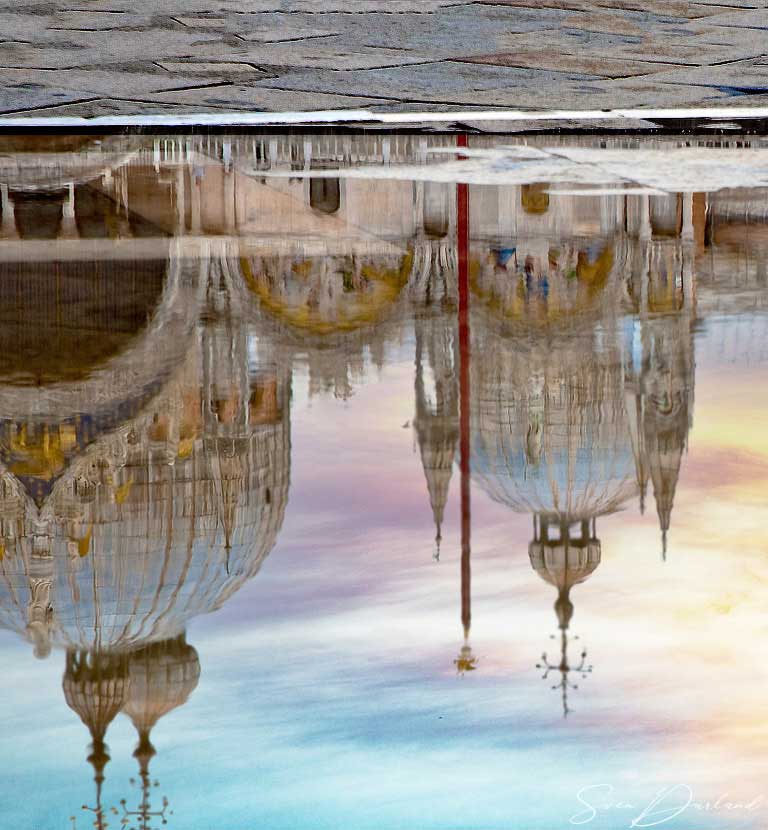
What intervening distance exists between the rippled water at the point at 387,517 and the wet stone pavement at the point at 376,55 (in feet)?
12.2

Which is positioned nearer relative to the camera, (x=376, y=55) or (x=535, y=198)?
(x=535, y=198)

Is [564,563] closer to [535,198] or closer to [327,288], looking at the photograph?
[327,288]

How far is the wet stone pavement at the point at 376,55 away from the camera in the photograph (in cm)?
1056

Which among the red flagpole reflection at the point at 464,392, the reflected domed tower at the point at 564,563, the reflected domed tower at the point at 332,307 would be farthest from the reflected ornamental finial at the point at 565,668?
the reflected domed tower at the point at 332,307

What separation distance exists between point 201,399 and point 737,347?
5.25ft

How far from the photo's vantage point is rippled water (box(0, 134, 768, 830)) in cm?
271

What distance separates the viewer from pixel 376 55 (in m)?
12.6

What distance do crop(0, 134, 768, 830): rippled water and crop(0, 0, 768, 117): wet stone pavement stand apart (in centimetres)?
371

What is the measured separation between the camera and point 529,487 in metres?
4.00

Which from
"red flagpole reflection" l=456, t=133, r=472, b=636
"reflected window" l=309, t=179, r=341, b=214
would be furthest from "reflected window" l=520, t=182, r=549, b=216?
"reflected window" l=309, t=179, r=341, b=214

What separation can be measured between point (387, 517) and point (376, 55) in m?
→ 9.27

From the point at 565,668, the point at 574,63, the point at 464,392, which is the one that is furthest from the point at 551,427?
the point at 574,63

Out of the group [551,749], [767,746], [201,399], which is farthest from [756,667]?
[201,399]

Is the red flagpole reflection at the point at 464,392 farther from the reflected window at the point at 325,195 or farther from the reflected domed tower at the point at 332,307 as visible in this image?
the reflected window at the point at 325,195
